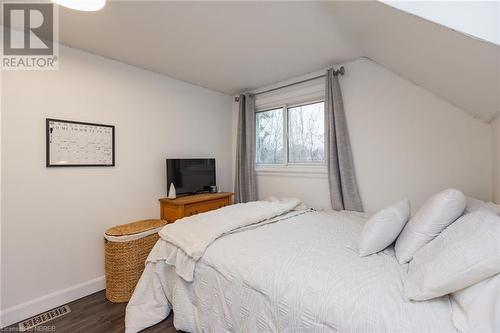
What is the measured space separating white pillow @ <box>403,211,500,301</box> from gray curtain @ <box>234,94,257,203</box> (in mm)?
2513

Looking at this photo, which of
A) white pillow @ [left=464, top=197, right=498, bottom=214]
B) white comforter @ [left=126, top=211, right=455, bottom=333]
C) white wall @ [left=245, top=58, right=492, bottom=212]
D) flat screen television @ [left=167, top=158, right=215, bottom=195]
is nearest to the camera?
white comforter @ [left=126, top=211, right=455, bottom=333]

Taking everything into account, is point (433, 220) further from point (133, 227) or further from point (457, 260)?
point (133, 227)

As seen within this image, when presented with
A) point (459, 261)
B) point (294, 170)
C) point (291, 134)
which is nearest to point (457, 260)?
point (459, 261)

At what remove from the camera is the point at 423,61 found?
5.20 ft

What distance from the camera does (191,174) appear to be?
120 inches

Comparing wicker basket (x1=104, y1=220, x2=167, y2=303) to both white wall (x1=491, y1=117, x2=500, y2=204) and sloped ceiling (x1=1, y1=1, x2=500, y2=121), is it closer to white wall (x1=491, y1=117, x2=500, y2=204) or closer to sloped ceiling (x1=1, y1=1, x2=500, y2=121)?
sloped ceiling (x1=1, y1=1, x2=500, y2=121)

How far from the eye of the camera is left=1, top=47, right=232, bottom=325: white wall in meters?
1.91

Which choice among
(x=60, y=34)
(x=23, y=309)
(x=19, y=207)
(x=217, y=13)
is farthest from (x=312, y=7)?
(x=23, y=309)

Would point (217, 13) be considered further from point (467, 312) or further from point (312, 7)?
point (467, 312)

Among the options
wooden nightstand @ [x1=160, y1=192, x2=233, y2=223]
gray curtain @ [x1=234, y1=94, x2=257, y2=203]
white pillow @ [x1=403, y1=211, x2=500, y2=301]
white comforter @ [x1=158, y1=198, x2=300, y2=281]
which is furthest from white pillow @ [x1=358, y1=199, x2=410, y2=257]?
gray curtain @ [x1=234, y1=94, x2=257, y2=203]

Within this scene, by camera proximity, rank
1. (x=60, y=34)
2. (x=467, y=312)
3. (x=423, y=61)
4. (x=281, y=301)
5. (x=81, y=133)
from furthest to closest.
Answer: (x=81, y=133), (x=60, y=34), (x=423, y=61), (x=281, y=301), (x=467, y=312)

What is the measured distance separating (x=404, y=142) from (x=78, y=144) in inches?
124

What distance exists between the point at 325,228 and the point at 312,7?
162cm

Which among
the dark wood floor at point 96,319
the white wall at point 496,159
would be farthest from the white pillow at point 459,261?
the dark wood floor at point 96,319
